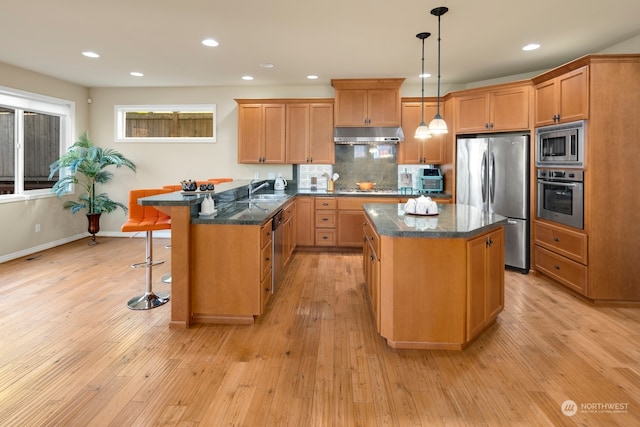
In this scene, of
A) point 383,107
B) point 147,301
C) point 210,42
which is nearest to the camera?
point 147,301

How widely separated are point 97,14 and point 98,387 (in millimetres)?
3243

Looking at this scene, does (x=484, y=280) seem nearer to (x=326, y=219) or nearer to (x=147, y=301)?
(x=147, y=301)

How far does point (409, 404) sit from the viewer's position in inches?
79.3

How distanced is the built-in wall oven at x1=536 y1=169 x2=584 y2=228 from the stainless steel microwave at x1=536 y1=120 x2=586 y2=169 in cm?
9

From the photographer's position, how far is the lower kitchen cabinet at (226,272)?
3008 millimetres

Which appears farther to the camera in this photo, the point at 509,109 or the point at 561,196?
the point at 509,109

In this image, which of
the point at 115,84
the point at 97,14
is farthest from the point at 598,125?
the point at 115,84

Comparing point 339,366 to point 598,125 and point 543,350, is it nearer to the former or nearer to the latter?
point 543,350

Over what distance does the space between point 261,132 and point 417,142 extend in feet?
8.20

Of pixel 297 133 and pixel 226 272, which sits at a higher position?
pixel 297 133

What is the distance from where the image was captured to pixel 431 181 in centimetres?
583

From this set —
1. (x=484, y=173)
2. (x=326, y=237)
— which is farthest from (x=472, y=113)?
(x=326, y=237)

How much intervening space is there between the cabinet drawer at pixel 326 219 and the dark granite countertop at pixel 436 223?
212cm

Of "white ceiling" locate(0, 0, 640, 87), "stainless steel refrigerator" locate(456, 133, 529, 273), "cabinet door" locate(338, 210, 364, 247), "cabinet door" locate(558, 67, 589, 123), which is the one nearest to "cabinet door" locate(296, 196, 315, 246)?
"cabinet door" locate(338, 210, 364, 247)
